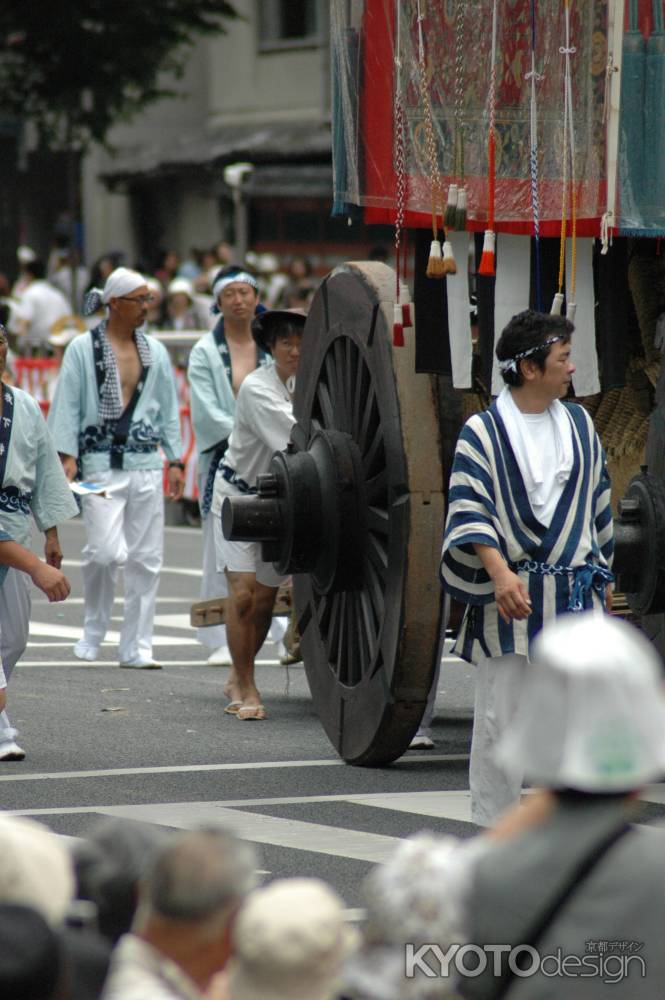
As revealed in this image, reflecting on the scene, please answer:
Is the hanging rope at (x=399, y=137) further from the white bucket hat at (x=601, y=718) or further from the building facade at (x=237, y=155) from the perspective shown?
the building facade at (x=237, y=155)

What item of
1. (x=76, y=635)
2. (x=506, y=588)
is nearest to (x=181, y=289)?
(x=76, y=635)

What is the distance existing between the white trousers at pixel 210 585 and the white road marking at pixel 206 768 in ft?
9.17

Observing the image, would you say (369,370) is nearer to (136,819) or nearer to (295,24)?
(136,819)

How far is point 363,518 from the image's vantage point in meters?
7.50

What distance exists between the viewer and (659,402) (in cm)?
654

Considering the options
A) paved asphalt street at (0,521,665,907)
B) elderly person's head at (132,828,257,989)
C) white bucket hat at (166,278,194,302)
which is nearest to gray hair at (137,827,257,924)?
elderly person's head at (132,828,257,989)

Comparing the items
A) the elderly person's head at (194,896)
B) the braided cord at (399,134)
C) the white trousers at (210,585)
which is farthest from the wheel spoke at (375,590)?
the elderly person's head at (194,896)

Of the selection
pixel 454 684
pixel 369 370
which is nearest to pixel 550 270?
pixel 369 370

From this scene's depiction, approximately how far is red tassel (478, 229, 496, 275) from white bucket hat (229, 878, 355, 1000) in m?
4.23

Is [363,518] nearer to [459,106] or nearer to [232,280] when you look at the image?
[459,106]

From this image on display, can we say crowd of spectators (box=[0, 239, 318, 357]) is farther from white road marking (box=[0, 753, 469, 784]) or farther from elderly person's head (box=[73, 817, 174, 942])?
elderly person's head (box=[73, 817, 174, 942])

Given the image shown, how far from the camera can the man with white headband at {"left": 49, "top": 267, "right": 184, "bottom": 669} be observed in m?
10.5

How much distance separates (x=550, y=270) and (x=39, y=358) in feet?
51.2

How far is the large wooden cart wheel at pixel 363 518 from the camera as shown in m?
7.16
